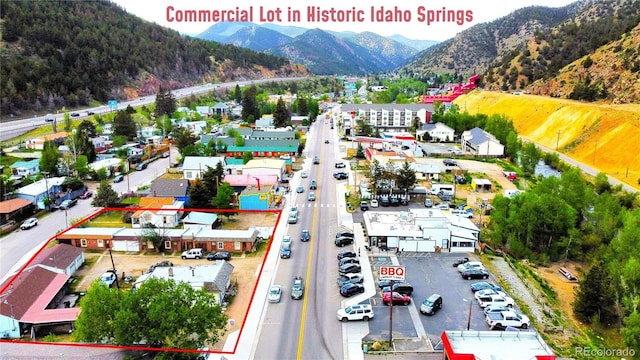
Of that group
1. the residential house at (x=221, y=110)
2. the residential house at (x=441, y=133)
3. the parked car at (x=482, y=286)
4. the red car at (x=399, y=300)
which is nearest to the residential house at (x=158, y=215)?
the red car at (x=399, y=300)

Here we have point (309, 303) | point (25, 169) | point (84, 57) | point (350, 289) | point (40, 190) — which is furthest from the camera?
point (84, 57)

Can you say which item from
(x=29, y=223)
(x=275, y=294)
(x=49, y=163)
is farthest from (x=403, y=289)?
(x=49, y=163)

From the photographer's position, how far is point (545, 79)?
2872 inches

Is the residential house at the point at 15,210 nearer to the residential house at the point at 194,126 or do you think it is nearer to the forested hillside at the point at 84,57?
the residential house at the point at 194,126

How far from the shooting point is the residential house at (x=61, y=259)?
18.8 m

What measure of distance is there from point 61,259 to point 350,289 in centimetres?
1179

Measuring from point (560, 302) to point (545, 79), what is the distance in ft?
208

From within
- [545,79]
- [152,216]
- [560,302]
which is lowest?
[560,302]

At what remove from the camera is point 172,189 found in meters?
29.1

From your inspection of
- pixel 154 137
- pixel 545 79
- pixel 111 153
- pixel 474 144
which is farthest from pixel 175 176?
pixel 545 79

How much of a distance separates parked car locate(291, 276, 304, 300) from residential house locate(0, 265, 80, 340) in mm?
Answer: 7155

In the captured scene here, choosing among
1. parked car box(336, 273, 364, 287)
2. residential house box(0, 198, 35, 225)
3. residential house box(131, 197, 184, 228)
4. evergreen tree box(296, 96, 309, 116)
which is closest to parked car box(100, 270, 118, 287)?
residential house box(131, 197, 184, 228)

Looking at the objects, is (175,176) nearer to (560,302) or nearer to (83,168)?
(83,168)

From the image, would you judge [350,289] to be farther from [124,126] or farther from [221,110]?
[221,110]
